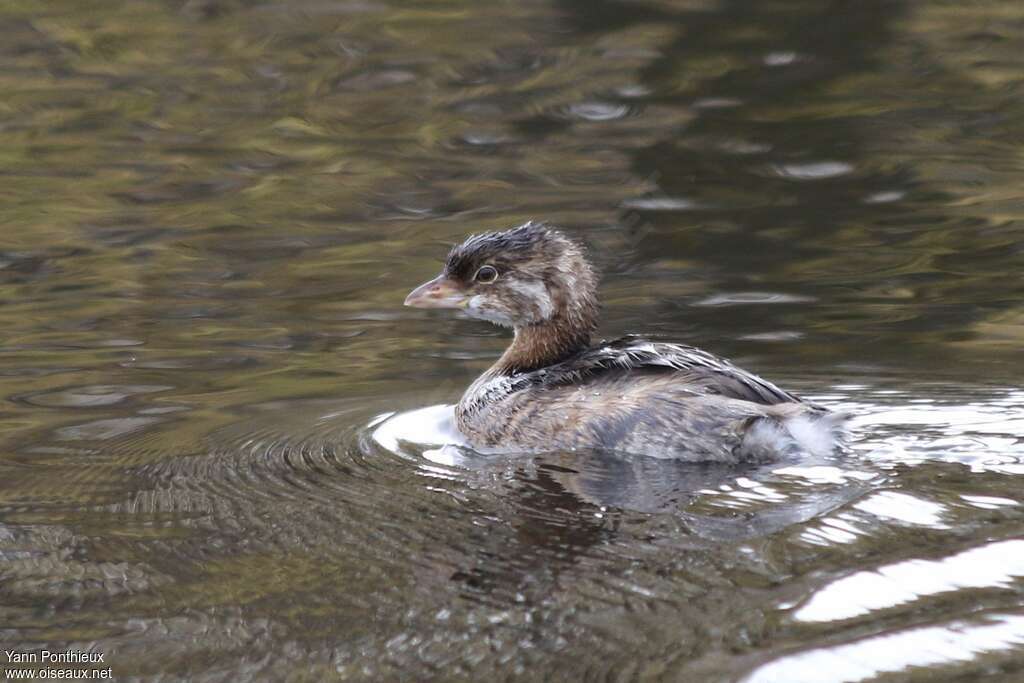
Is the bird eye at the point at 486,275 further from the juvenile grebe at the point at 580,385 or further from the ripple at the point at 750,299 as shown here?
the ripple at the point at 750,299

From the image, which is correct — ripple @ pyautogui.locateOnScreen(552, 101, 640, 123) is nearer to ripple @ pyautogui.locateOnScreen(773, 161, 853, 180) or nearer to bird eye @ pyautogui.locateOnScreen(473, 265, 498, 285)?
ripple @ pyautogui.locateOnScreen(773, 161, 853, 180)

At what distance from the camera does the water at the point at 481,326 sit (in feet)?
15.3

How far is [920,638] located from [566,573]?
45.4 inches

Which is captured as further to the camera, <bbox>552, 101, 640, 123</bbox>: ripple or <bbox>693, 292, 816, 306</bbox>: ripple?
<bbox>552, 101, 640, 123</bbox>: ripple

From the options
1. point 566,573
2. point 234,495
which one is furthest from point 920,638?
point 234,495

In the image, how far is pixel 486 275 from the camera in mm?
7387

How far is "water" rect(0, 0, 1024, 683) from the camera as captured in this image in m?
4.66

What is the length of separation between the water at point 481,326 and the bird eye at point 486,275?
0.65 metres

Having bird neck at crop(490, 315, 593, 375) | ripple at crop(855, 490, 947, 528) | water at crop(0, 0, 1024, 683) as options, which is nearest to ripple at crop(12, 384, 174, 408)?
water at crop(0, 0, 1024, 683)

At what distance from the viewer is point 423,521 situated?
5.62m

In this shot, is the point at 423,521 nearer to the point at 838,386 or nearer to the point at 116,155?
the point at 838,386

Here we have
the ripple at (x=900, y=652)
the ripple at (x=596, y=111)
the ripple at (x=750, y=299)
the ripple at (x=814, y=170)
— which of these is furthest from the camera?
the ripple at (x=596, y=111)

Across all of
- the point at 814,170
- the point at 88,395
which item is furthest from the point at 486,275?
the point at 814,170

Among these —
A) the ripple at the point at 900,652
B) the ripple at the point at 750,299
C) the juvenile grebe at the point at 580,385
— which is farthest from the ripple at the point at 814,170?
the ripple at the point at 900,652
